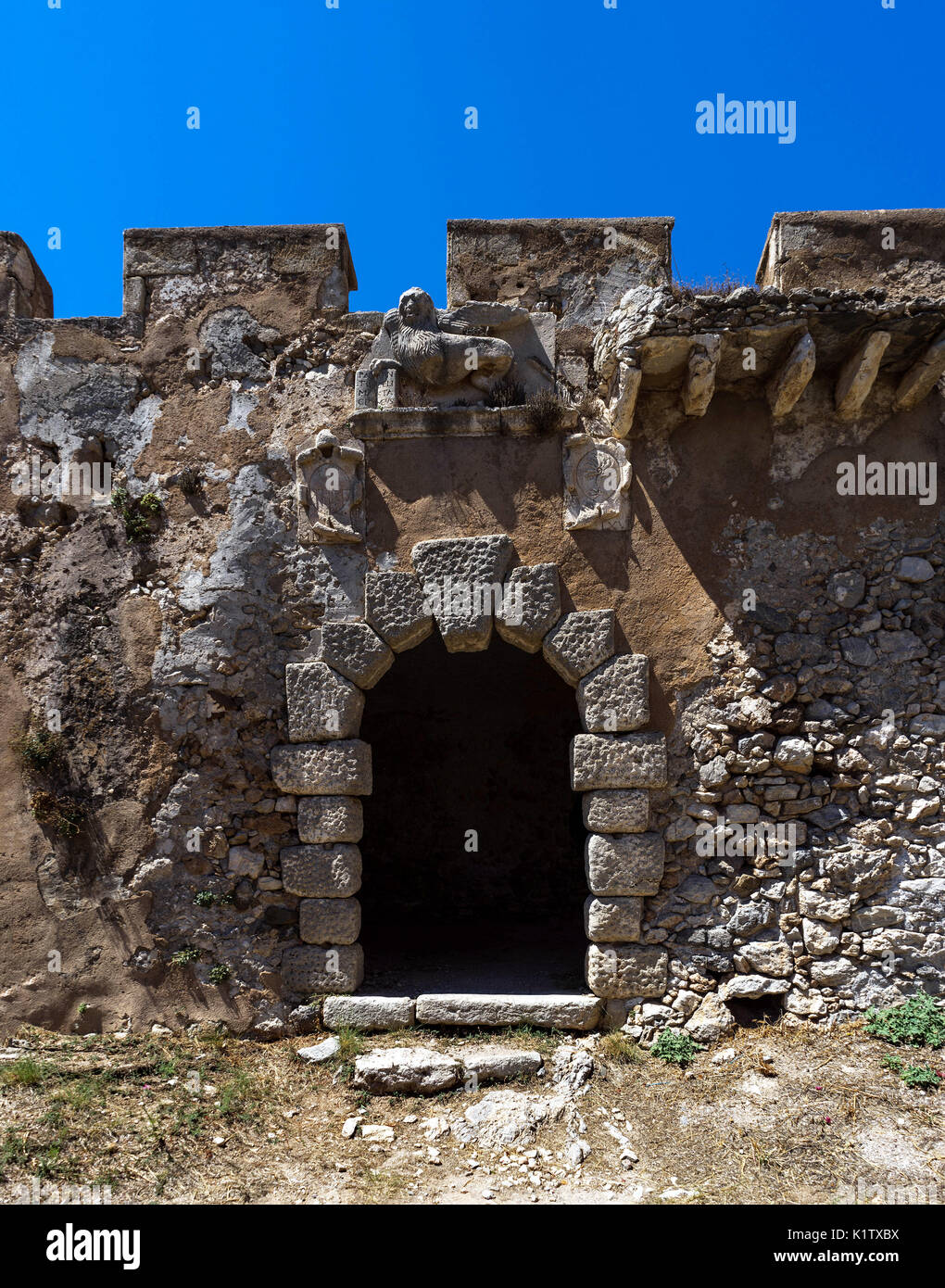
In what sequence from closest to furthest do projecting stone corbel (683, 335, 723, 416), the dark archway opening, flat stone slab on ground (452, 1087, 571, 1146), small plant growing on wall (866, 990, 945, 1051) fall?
flat stone slab on ground (452, 1087, 571, 1146)
small plant growing on wall (866, 990, 945, 1051)
projecting stone corbel (683, 335, 723, 416)
the dark archway opening

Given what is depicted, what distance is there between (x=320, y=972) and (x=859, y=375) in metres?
4.76

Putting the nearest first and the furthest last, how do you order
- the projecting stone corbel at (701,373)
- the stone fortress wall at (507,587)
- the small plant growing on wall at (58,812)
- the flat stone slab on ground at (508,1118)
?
the flat stone slab on ground at (508,1118), the projecting stone corbel at (701,373), the stone fortress wall at (507,587), the small plant growing on wall at (58,812)

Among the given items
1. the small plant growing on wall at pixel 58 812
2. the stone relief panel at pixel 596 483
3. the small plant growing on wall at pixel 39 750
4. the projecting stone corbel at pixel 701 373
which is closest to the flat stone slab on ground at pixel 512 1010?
the small plant growing on wall at pixel 58 812

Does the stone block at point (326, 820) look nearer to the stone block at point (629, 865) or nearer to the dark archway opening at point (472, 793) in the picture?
the stone block at point (629, 865)

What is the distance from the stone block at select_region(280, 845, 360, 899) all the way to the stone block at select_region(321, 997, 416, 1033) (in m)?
0.63

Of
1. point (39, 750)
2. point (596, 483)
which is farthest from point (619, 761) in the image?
point (39, 750)

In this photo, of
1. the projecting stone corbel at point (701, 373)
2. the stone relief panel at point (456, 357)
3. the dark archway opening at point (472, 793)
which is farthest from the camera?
the dark archway opening at point (472, 793)

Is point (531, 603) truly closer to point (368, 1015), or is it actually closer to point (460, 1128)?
point (368, 1015)

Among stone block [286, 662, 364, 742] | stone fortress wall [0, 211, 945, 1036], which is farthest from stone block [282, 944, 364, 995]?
stone block [286, 662, 364, 742]

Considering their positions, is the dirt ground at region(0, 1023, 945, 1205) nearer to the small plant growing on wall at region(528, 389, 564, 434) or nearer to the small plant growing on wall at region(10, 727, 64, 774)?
the small plant growing on wall at region(10, 727, 64, 774)

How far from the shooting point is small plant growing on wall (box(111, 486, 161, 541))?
5996 mm

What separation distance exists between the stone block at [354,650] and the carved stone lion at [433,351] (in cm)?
161

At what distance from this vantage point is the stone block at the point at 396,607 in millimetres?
5758

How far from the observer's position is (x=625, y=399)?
5.58 meters
